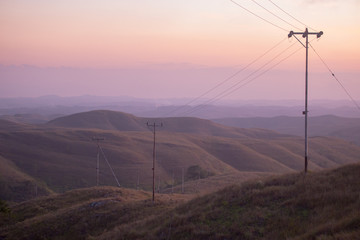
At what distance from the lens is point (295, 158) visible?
88.6 meters

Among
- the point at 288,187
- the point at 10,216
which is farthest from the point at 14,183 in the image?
the point at 288,187

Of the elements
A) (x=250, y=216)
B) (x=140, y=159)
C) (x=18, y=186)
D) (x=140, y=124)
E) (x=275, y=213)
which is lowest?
(x=18, y=186)

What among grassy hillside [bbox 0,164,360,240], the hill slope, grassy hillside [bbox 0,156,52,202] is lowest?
A: grassy hillside [bbox 0,156,52,202]

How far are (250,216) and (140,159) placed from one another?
69.0m

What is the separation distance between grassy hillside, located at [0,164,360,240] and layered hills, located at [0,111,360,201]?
24.4 m

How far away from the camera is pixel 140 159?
8188 cm

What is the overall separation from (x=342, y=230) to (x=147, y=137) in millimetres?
100836

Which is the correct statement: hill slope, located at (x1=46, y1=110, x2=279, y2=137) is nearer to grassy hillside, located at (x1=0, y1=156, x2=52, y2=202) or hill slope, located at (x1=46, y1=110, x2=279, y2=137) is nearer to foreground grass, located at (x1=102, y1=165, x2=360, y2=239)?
grassy hillside, located at (x1=0, y1=156, x2=52, y2=202)

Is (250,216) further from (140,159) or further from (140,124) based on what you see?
(140,124)

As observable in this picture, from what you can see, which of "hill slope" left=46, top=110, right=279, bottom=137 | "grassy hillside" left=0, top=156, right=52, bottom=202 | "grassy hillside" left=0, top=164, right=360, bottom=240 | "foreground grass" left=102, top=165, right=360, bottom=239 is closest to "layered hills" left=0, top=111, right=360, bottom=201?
"grassy hillside" left=0, top=156, right=52, bottom=202

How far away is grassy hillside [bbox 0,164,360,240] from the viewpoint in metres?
12.1

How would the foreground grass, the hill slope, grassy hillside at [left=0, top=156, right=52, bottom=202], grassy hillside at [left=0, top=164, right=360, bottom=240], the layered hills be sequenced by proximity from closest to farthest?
1. the foreground grass
2. grassy hillside at [left=0, top=164, right=360, bottom=240]
3. grassy hillside at [left=0, top=156, right=52, bottom=202]
4. the layered hills
5. the hill slope

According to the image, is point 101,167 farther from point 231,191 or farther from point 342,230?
point 342,230

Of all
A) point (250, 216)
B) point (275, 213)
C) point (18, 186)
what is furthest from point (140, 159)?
point (275, 213)
